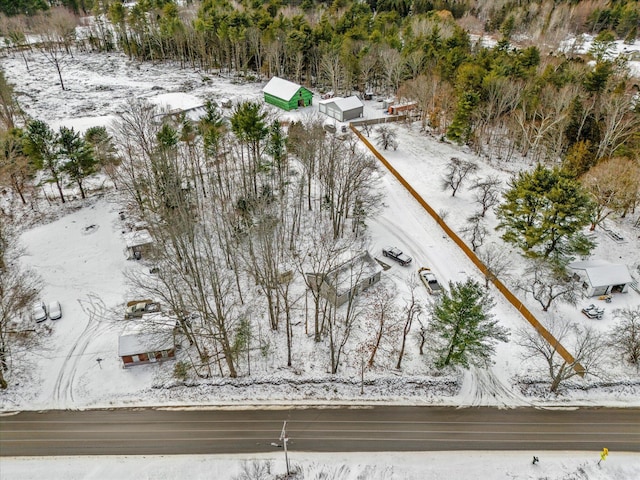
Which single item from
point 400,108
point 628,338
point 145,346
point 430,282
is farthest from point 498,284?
point 400,108

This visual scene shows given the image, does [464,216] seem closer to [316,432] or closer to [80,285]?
[316,432]

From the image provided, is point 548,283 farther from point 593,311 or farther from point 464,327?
point 464,327

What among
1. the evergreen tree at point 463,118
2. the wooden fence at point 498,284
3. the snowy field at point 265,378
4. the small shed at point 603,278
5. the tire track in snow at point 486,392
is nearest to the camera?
the snowy field at point 265,378

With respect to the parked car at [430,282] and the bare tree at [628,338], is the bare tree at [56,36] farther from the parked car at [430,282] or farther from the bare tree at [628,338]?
the bare tree at [628,338]

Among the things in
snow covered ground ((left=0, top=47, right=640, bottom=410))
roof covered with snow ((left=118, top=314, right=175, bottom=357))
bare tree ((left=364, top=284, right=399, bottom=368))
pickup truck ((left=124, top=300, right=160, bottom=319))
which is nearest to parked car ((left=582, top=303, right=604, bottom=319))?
snow covered ground ((left=0, top=47, right=640, bottom=410))

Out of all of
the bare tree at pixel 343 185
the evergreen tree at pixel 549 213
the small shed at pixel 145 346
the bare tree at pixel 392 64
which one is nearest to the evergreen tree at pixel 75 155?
the small shed at pixel 145 346

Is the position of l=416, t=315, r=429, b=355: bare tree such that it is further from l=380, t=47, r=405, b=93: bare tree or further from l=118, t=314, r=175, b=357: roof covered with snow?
l=380, t=47, r=405, b=93: bare tree
